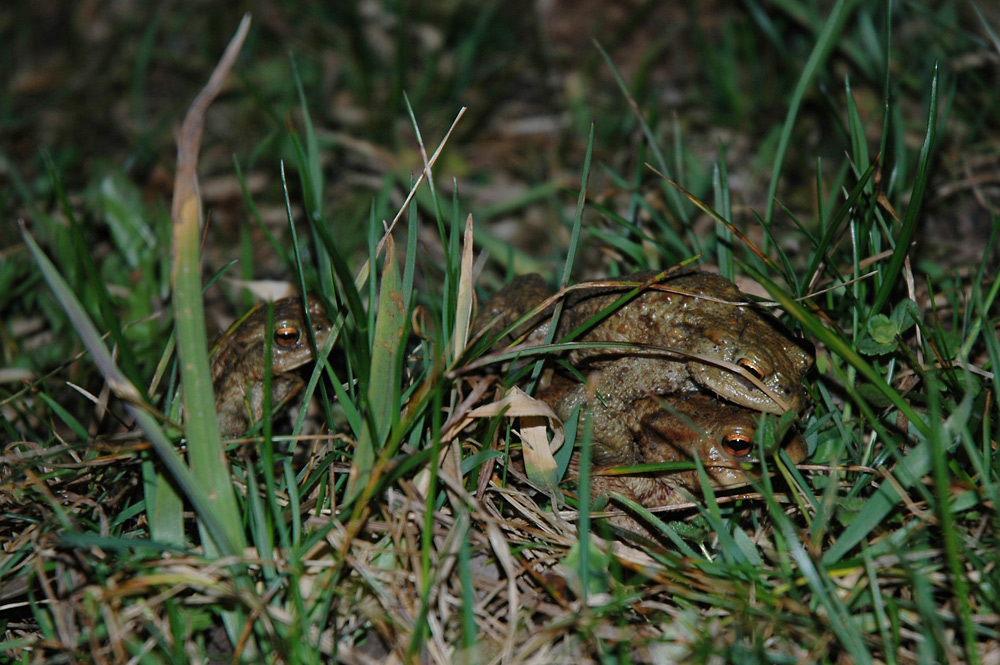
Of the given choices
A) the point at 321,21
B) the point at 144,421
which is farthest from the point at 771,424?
the point at 321,21

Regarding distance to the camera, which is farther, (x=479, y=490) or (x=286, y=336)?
(x=286, y=336)

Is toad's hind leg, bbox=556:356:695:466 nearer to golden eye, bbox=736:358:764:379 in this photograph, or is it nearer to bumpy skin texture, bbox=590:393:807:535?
bumpy skin texture, bbox=590:393:807:535

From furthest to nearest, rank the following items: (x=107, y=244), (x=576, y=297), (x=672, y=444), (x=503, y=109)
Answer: (x=503, y=109) → (x=107, y=244) → (x=576, y=297) → (x=672, y=444)

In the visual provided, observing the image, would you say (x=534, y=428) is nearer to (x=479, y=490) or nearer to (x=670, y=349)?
(x=479, y=490)

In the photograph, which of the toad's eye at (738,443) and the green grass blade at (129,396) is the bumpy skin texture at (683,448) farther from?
the green grass blade at (129,396)

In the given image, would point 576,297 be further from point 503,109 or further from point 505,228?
point 503,109

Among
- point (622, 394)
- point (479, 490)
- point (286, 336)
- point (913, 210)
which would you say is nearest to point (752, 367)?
point (622, 394)

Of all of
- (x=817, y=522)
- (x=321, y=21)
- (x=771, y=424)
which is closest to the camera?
(x=817, y=522)

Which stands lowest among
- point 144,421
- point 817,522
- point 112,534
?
point 112,534
